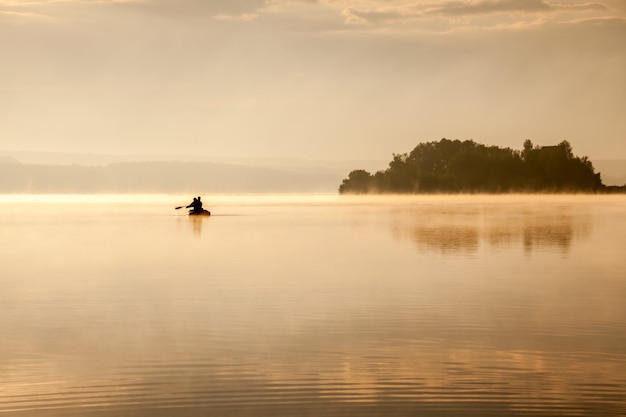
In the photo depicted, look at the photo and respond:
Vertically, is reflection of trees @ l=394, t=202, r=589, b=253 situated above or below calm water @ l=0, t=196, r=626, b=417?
above

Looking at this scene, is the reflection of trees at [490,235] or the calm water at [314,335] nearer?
the calm water at [314,335]

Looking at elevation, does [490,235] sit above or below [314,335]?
above

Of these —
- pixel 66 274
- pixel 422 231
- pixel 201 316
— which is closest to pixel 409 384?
pixel 201 316

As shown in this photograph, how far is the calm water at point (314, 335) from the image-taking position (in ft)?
49.1

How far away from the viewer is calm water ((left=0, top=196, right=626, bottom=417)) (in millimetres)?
14953

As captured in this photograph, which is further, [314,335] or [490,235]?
[490,235]

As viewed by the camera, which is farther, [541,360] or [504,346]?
[504,346]

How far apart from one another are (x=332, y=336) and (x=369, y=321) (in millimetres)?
2299

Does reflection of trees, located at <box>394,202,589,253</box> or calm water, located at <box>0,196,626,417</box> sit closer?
calm water, located at <box>0,196,626,417</box>

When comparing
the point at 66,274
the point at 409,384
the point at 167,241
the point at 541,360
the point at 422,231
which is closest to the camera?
the point at 409,384

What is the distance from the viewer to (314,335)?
20562mm

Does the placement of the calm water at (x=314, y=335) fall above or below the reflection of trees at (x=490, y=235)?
below

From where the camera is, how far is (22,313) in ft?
80.6

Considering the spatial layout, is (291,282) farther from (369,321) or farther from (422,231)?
(422,231)
